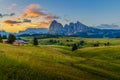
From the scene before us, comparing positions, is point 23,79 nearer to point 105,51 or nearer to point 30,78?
point 30,78

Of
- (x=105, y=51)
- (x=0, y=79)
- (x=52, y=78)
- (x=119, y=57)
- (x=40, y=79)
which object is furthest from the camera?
(x=105, y=51)

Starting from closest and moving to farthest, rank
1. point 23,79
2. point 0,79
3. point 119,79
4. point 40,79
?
point 0,79 → point 23,79 → point 40,79 → point 119,79

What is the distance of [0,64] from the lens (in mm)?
34250

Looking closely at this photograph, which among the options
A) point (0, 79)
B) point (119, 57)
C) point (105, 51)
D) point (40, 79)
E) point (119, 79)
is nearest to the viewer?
point (0, 79)

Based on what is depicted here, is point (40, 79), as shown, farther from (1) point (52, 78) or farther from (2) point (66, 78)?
(2) point (66, 78)

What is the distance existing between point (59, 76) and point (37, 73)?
312 cm

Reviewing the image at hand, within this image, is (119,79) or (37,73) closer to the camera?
(37,73)

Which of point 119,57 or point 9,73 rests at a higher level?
point 9,73

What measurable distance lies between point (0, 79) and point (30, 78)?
4.07 metres

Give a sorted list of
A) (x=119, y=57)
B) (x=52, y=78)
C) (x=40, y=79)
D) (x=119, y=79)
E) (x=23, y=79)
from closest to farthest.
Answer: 1. (x=23, y=79)
2. (x=40, y=79)
3. (x=52, y=78)
4. (x=119, y=79)
5. (x=119, y=57)

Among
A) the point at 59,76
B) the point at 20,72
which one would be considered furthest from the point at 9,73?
the point at 59,76

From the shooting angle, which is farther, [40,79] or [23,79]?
[40,79]

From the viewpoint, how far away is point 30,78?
2950cm

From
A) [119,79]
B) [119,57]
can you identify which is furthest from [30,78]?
[119,57]
